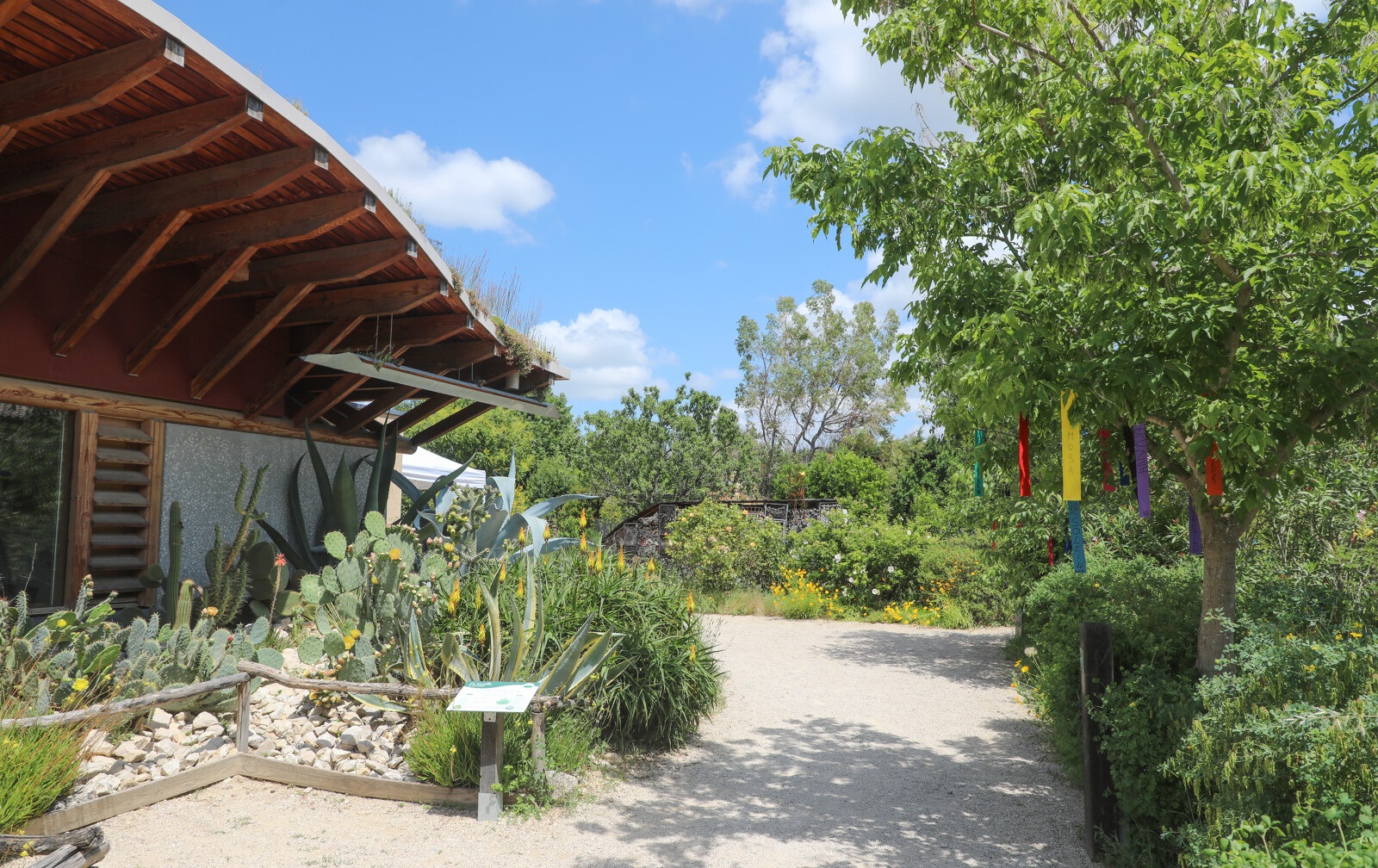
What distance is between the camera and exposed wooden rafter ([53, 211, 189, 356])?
21.2ft

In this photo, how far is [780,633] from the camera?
38.8 feet

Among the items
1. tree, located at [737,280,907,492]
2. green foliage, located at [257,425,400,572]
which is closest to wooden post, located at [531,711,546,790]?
green foliage, located at [257,425,400,572]

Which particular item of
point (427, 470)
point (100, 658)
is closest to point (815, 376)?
point (427, 470)

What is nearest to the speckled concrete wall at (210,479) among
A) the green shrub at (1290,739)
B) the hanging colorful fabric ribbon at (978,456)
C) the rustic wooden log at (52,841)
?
the rustic wooden log at (52,841)

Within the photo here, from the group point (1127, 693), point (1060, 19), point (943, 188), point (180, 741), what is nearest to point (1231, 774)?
point (1127, 693)

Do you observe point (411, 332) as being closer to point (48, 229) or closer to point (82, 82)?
point (48, 229)

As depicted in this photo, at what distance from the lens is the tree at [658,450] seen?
1855cm

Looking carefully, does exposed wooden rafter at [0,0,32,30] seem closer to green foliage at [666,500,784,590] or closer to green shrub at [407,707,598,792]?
green shrub at [407,707,598,792]

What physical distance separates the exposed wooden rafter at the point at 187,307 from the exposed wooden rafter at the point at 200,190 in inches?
26.5

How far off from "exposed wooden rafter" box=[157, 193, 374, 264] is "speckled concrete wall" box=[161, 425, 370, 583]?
184 cm

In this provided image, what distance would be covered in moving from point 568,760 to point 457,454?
72.2 ft

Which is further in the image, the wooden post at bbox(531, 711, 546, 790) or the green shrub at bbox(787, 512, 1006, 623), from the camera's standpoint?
the green shrub at bbox(787, 512, 1006, 623)

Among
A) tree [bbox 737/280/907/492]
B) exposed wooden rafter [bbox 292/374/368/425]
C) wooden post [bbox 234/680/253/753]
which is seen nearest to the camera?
wooden post [bbox 234/680/253/753]

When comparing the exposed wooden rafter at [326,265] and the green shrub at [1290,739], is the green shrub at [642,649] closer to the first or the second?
the exposed wooden rafter at [326,265]
